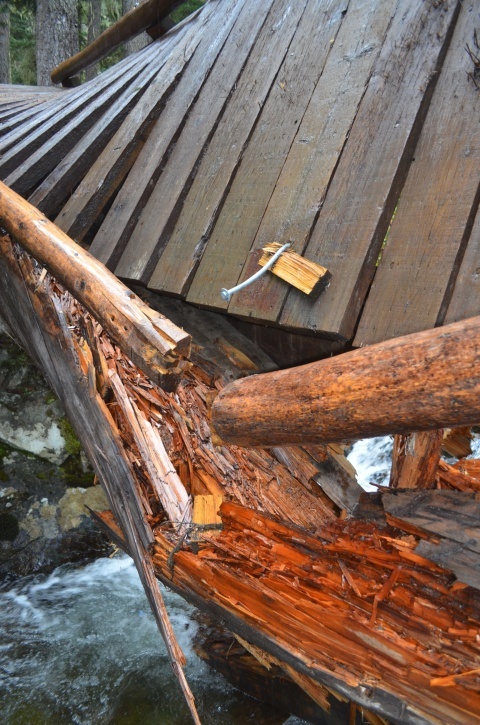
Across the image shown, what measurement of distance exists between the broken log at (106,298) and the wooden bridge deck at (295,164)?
0.49 m

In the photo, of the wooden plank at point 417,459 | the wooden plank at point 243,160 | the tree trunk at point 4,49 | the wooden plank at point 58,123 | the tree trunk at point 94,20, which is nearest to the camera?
the wooden plank at point 417,459

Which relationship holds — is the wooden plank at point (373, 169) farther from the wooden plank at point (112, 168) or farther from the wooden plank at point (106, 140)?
the wooden plank at point (106, 140)

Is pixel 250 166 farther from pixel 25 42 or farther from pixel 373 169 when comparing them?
pixel 25 42

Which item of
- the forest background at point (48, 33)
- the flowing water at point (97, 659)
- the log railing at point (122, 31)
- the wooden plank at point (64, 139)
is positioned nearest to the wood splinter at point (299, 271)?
the wooden plank at point (64, 139)

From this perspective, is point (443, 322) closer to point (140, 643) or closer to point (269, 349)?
point (269, 349)

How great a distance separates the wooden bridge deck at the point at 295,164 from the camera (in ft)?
6.81

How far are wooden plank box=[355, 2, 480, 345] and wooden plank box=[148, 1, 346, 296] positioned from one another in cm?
76

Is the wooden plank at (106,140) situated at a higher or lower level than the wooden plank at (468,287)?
higher

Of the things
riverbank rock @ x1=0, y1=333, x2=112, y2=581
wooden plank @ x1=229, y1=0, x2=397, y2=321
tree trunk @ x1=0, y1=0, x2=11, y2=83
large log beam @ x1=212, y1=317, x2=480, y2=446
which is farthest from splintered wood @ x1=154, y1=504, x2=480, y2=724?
tree trunk @ x1=0, y1=0, x2=11, y2=83

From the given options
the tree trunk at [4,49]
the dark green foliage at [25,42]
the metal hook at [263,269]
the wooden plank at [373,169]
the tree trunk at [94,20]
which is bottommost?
the metal hook at [263,269]

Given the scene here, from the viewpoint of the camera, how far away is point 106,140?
12.3 feet

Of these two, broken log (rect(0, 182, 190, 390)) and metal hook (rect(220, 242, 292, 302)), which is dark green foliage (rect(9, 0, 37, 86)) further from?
metal hook (rect(220, 242, 292, 302))

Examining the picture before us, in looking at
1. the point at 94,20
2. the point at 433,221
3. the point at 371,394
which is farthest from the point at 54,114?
the point at 94,20

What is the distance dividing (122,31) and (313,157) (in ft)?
13.6
